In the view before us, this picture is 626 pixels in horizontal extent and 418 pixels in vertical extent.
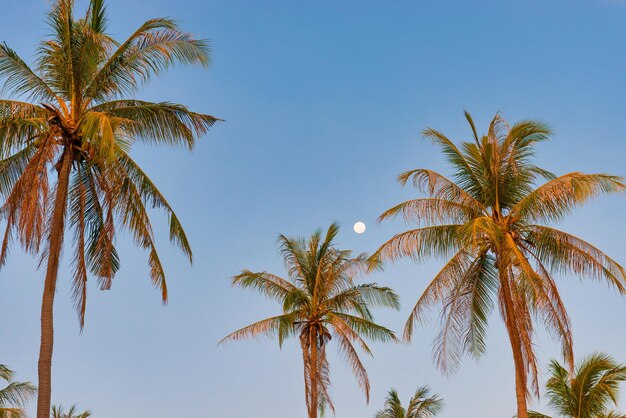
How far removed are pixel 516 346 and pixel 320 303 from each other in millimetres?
11734

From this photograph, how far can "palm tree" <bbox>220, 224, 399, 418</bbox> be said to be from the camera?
29.5m

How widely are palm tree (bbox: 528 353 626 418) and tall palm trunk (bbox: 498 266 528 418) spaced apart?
7.07m

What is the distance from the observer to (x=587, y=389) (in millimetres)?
26531

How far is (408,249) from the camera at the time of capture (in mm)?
21781

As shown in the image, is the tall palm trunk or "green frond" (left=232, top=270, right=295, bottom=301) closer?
the tall palm trunk

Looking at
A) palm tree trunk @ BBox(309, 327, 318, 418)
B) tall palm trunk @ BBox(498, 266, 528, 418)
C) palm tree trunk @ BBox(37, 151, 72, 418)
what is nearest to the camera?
palm tree trunk @ BBox(37, 151, 72, 418)

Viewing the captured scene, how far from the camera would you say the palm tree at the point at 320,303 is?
2950 centimetres

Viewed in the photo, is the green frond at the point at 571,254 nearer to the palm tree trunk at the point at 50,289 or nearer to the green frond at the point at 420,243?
A: the green frond at the point at 420,243

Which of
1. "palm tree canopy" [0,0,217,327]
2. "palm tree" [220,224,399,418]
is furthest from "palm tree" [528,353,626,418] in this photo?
"palm tree canopy" [0,0,217,327]

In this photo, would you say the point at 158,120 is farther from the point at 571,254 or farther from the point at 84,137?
the point at 571,254

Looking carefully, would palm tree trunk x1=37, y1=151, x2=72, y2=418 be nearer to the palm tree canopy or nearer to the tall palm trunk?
the palm tree canopy

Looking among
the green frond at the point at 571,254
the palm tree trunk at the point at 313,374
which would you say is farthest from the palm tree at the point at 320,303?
the green frond at the point at 571,254

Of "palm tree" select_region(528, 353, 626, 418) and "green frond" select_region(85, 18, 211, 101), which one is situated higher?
"green frond" select_region(85, 18, 211, 101)

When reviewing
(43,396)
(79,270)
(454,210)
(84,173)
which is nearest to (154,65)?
(84,173)
